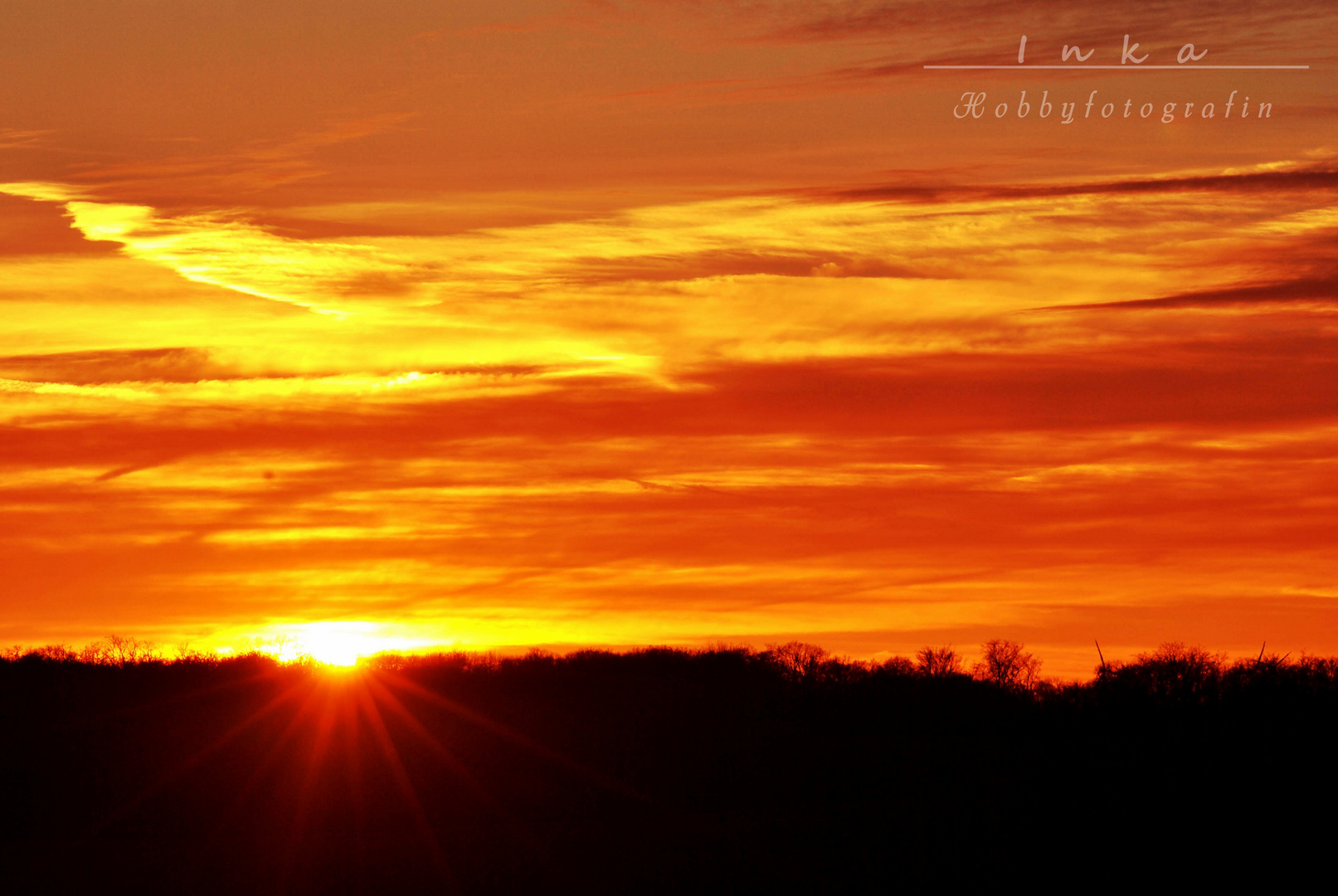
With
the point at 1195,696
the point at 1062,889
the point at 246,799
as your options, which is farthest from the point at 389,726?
the point at 1062,889

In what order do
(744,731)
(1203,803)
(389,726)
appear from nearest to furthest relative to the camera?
(1203,803)
(744,731)
(389,726)

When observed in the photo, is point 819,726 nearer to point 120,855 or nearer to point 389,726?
point 389,726

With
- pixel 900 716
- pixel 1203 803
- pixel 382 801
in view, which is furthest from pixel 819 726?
pixel 1203 803

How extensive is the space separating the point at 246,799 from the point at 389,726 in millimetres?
16309

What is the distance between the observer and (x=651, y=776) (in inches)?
2662

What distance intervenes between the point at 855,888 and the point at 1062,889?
18.0ft

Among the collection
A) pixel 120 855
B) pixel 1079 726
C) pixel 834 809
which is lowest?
pixel 120 855

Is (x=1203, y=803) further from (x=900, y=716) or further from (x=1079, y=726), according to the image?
(x=900, y=716)

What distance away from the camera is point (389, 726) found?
77875 millimetres

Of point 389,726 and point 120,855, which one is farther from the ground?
point 389,726

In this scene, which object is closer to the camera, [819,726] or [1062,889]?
[1062,889]

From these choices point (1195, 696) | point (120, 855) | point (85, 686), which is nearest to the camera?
point (120, 855)

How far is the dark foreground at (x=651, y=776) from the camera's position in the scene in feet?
131

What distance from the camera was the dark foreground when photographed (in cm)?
3991
